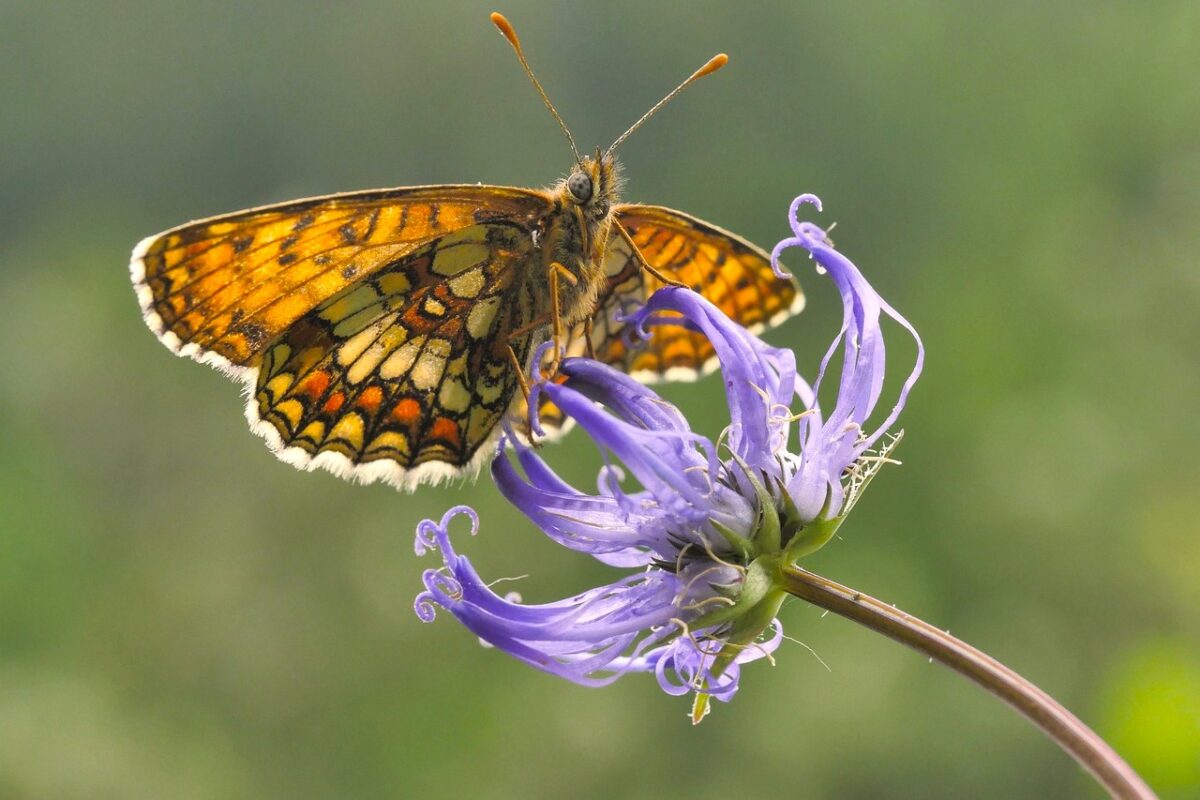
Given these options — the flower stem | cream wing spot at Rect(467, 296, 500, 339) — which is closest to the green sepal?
the flower stem

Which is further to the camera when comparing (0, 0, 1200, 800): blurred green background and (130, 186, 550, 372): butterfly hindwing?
(0, 0, 1200, 800): blurred green background

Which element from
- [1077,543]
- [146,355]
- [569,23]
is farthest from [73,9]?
[1077,543]

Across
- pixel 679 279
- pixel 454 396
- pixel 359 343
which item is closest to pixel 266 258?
pixel 359 343

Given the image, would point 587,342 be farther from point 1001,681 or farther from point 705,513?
point 1001,681

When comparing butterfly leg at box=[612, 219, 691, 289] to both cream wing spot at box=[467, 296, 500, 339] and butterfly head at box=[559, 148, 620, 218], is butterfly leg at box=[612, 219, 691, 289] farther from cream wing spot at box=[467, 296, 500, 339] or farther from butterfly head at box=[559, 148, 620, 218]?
cream wing spot at box=[467, 296, 500, 339]

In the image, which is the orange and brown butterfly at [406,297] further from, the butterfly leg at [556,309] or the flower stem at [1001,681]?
the flower stem at [1001,681]

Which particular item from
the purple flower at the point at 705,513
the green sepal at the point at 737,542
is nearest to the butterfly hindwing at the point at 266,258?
the purple flower at the point at 705,513
